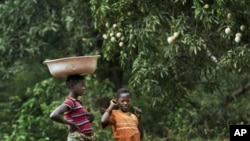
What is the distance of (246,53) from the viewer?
8055 mm

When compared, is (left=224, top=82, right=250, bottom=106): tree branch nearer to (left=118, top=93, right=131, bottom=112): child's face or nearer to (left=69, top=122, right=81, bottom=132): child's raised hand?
(left=118, top=93, right=131, bottom=112): child's face

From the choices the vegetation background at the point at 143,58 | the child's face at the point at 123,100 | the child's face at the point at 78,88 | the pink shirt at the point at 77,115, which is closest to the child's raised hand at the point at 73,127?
the pink shirt at the point at 77,115

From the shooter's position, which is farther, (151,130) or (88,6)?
(151,130)

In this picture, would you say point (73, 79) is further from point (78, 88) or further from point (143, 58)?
point (143, 58)

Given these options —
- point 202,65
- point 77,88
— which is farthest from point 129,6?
Result: point 77,88

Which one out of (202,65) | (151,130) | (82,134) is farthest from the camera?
(151,130)

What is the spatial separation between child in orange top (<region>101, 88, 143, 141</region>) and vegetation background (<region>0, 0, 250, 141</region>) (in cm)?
153

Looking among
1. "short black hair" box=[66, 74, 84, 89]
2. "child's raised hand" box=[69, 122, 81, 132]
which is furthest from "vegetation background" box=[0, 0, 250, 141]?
"child's raised hand" box=[69, 122, 81, 132]

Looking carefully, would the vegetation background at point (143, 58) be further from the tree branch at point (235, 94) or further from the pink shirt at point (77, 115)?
the pink shirt at point (77, 115)

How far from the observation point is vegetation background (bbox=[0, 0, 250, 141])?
8421 millimetres

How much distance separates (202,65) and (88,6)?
2412mm

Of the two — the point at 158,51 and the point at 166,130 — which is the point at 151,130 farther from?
the point at 158,51

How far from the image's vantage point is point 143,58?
8.83 metres

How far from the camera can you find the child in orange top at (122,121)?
6.95 meters
